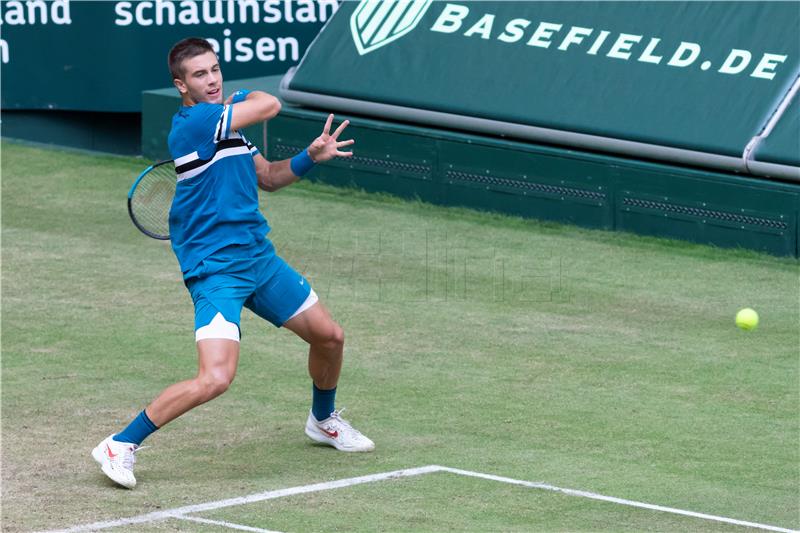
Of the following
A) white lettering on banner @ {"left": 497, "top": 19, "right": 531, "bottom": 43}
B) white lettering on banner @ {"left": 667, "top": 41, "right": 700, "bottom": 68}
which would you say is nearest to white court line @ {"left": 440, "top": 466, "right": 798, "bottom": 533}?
white lettering on banner @ {"left": 667, "top": 41, "right": 700, "bottom": 68}

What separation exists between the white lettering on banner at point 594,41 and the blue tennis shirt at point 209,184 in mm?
6592

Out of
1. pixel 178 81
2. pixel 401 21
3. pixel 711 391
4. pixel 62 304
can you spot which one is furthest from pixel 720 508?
pixel 401 21

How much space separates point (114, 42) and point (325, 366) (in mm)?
9345

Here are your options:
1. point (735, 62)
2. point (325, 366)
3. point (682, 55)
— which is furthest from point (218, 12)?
point (325, 366)

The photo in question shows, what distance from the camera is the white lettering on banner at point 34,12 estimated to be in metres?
15.9

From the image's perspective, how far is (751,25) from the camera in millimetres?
12914

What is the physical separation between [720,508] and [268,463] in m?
2.11

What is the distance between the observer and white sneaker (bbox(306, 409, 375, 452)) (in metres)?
7.64

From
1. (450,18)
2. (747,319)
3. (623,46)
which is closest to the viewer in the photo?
(747,319)

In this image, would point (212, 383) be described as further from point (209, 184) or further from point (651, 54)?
point (651, 54)

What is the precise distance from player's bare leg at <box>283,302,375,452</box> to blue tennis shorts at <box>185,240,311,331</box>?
0.08m

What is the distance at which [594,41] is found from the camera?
532 inches

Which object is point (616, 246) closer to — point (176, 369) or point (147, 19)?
point (176, 369)

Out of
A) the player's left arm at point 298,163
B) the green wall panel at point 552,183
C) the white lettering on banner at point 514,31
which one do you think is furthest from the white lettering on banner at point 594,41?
the player's left arm at point 298,163
